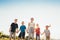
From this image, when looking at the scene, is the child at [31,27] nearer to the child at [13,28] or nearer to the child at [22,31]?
the child at [22,31]

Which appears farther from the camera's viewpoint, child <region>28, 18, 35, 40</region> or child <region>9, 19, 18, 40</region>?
child <region>28, 18, 35, 40</region>

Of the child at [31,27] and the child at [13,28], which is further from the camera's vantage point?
the child at [31,27]

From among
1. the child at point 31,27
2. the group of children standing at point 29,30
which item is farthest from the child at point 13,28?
the child at point 31,27

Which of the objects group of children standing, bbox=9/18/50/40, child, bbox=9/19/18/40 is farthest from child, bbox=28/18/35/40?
child, bbox=9/19/18/40

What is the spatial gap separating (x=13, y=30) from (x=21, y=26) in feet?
1.90

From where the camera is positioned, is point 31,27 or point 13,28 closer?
point 13,28

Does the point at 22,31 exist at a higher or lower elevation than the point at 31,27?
lower

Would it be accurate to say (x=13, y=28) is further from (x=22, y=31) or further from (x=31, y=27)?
(x=31, y=27)

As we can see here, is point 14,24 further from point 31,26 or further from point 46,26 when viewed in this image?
point 46,26

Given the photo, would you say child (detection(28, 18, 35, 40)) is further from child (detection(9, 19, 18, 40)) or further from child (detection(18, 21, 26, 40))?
child (detection(9, 19, 18, 40))

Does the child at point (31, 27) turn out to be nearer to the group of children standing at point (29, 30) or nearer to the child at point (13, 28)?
the group of children standing at point (29, 30)

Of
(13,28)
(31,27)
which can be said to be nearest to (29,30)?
(31,27)

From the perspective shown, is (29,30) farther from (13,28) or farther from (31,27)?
(13,28)

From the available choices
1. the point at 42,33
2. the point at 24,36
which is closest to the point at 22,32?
the point at 24,36
